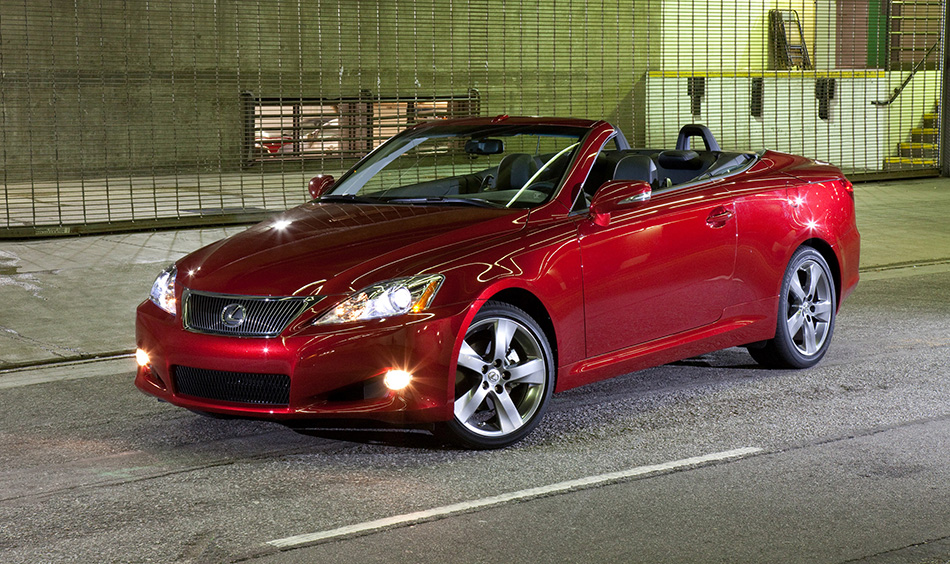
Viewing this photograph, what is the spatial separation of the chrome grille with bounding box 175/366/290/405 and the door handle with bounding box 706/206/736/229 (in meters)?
2.45

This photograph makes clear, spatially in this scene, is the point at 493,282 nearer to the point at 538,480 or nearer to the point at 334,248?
the point at 334,248

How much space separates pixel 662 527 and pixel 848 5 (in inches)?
661

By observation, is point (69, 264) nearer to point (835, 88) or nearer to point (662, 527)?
point (662, 527)

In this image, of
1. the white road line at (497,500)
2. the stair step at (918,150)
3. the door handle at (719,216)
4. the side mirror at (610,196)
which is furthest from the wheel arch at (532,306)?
the stair step at (918,150)

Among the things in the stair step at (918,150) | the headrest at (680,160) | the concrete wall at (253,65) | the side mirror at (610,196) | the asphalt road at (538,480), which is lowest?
the asphalt road at (538,480)

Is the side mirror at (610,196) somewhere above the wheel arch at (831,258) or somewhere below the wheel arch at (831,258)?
above

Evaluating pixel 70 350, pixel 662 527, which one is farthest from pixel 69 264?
pixel 662 527

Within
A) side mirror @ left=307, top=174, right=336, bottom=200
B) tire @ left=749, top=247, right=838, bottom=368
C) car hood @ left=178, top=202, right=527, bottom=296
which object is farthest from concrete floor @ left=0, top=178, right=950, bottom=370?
tire @ left=749, top=247, right=838, bottom=368

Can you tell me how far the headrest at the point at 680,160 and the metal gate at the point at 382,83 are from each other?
7.99 metres

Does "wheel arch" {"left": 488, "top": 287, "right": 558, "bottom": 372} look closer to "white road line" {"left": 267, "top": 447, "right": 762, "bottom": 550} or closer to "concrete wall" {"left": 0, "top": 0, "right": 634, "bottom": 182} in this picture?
"white road line" {"left": 267, "top": 447, "right": 762, "bottom": 550}

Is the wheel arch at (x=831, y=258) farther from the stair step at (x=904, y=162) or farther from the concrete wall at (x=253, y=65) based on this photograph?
the stair step at (x=904, y=162)

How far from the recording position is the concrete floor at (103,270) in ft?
26.1

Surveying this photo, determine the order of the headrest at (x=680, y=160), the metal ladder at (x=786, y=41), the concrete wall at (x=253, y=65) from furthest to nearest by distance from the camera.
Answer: the metal ladder at (x=786, y=41) → the concrete wall at (x=253, y=65) → the headrest at (x=680, y=160)

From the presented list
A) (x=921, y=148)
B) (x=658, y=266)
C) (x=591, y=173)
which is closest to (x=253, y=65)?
(x=921, y=148)
